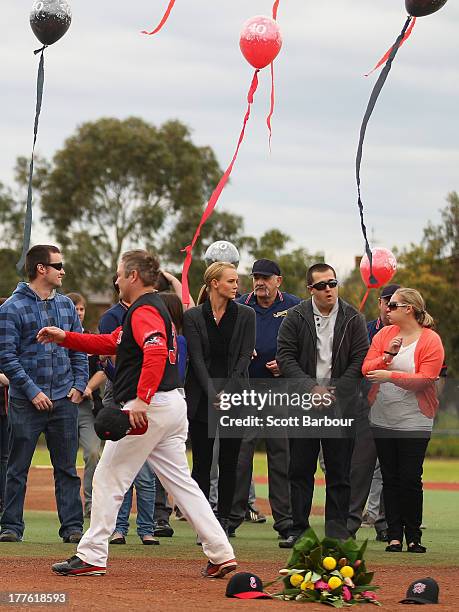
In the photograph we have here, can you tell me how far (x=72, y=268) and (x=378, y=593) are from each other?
141 feet

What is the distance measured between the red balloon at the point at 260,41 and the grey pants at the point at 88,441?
385cm

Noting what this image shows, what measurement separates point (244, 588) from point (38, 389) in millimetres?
3303

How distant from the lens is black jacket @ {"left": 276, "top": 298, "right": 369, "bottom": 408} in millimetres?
9977

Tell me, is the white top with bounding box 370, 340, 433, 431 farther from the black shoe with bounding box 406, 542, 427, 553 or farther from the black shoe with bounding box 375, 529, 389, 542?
the black shoe with bounding box 375, 529, 389, 542

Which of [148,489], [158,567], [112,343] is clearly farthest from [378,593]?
[148,489]

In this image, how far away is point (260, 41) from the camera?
12.2m

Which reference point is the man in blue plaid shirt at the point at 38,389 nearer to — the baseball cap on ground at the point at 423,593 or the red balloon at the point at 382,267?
the baseball cap on ground at the point at 423,593

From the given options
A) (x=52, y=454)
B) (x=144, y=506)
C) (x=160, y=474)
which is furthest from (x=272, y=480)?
(x=160, y=474)

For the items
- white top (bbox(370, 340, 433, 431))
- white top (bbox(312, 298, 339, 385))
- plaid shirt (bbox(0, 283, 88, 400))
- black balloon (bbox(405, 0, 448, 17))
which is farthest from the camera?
black balloon (bbox(405, 0, 448, 17))

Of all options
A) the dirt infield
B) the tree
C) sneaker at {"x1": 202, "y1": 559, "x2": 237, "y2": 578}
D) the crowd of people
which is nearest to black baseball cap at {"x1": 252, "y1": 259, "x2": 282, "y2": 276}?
the crowd of people

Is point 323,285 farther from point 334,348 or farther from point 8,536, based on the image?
point 8,536

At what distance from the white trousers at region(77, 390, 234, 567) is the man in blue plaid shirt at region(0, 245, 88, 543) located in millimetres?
2087

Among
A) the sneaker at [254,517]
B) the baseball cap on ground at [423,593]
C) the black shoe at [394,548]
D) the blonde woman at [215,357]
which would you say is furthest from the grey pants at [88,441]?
the baseball cap on ground at [423,593]

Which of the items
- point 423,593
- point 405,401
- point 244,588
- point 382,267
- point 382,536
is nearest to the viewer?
point 423,593
